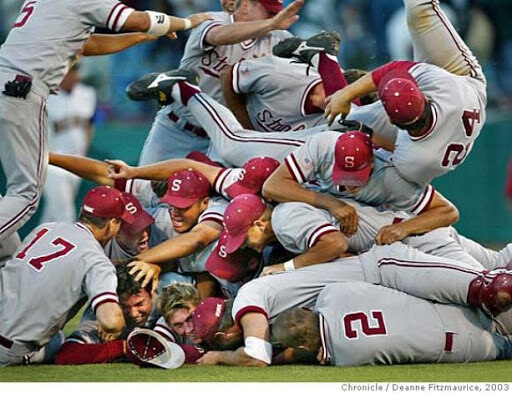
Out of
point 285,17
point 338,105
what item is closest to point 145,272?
point 338,105

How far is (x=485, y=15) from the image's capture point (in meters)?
9.47

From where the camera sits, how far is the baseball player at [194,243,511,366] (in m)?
5.16

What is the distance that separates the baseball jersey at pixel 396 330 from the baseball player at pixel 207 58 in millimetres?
2067

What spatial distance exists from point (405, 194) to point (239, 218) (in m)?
0.79

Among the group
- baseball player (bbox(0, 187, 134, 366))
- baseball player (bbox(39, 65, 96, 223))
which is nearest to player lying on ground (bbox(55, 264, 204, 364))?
baseball player (bbox(0, 187, 134, 366))

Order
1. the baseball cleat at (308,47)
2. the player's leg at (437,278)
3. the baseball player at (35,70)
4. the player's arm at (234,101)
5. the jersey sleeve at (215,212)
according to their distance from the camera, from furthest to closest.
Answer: the player's arm at (234,101), the baseball cleat at (308,47), the baseball player at (35,70), the jersey sleeve at (215,212), the player's leg at (437,278)

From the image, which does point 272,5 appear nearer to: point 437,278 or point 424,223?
point 424,223

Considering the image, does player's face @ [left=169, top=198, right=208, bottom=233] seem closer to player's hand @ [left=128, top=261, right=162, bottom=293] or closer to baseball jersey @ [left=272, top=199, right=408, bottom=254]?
player's hand @ [left=128, top=261, right=162, bottom=293]

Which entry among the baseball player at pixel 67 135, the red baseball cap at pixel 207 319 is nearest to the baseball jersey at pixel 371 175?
the red baseball cap at pixel 207 319

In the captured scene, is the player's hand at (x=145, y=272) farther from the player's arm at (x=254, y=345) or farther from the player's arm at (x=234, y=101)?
the player's arm at (x=234, y=101)

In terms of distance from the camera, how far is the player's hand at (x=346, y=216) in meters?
5.65

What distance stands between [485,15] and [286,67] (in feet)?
10.3

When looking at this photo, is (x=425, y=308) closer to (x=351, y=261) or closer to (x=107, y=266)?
(x=351, y=261)

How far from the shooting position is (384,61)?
9.69 meters
